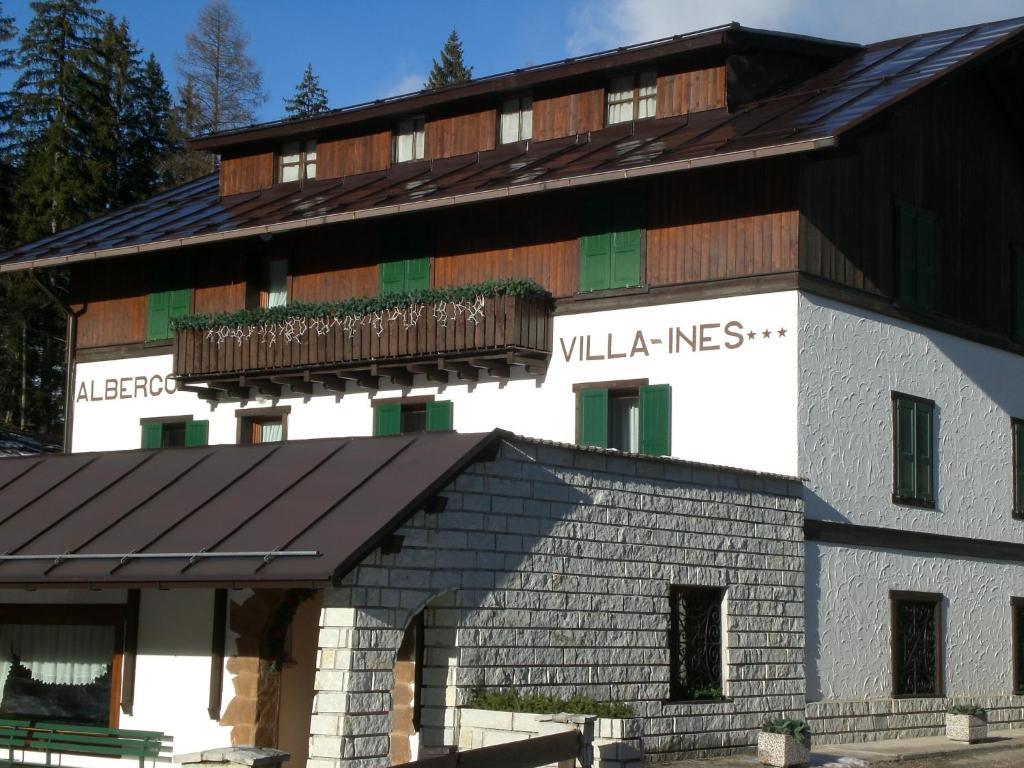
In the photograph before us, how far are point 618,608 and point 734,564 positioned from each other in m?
2.42

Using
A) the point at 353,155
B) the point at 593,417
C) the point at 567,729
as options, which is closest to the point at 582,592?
the point at 567,729

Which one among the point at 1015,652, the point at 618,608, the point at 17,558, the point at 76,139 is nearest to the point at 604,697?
the point at 618,608

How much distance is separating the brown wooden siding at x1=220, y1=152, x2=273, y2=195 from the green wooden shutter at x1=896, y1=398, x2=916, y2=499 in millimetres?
12925

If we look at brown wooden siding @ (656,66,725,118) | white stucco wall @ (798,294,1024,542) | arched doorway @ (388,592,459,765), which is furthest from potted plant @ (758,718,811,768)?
brown wooden siding @ (656,66,725,118)

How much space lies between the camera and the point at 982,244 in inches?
1105

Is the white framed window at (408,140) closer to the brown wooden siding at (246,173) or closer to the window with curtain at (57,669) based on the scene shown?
the brown wooden siding at (246,173)

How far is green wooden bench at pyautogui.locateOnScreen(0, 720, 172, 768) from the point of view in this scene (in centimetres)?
1812

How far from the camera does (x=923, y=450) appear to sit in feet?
84.6

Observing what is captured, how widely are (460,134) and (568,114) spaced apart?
2198 millimetres

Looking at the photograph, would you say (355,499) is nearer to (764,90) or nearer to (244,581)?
(244,581)

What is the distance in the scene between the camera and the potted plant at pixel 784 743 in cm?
1962

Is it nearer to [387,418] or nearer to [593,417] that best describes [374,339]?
[387,418]

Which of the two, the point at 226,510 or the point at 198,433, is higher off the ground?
the point at 198,433

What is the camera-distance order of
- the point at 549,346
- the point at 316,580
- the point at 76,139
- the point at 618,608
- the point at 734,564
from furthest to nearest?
1. the point at 76,139
2. the point at 549,346
3. the point at 734,564
4. the point at 618,608
5. the point at 316,580
